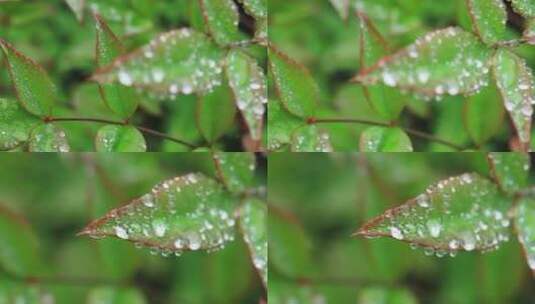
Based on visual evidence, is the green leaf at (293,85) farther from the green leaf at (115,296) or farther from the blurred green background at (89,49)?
the green leaf at (115,296)

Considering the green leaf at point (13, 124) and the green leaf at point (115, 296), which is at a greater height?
the green leaf at point (13, 124)

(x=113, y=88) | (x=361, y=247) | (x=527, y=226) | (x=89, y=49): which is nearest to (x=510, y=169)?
(x=527, y=226)

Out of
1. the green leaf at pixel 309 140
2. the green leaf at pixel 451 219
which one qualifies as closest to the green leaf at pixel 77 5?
the green leaf at pixel 309 140

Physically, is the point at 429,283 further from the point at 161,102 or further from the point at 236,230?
the point at 161,102

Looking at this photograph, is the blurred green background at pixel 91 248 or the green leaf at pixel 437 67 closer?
the green leaf at pixel 437 67

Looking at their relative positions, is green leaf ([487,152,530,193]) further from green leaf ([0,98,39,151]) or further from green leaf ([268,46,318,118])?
green leaf ([0,98,39,151])

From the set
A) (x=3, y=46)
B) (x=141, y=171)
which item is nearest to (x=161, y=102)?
(x=141, y=171)
